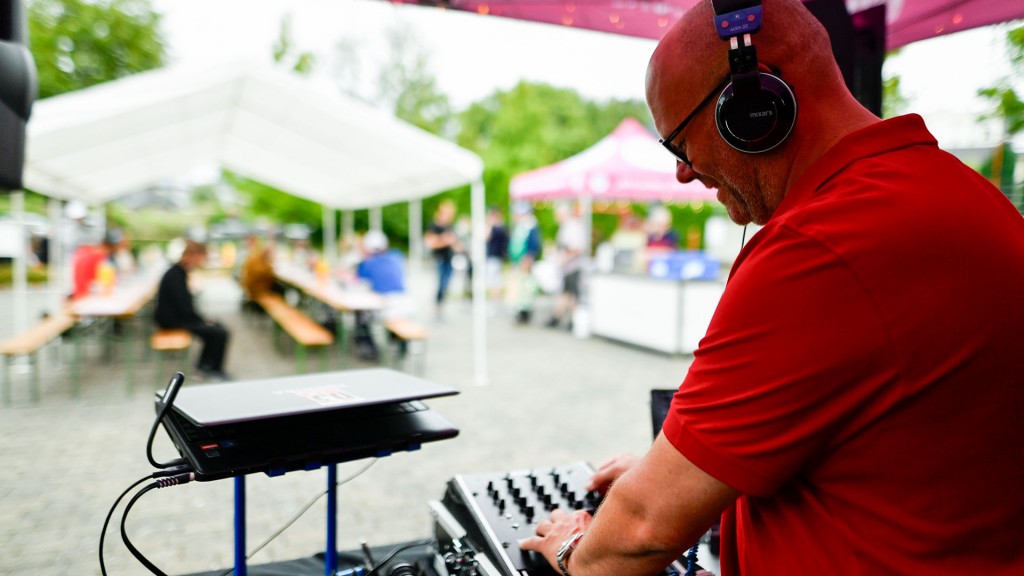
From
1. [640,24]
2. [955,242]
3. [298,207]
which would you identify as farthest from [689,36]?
[298,207]

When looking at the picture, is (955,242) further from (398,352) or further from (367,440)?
(398,352)

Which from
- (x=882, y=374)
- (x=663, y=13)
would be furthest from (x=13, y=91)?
(x=663, y=13)

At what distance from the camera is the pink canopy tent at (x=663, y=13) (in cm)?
233

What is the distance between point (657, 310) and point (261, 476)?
5.63m

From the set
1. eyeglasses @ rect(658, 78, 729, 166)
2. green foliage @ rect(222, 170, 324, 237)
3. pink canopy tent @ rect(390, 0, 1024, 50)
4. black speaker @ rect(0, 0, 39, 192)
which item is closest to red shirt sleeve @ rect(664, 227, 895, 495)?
eyeglasses @ rect(658, 78, 729, 166)

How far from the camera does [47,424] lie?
549 centimetres

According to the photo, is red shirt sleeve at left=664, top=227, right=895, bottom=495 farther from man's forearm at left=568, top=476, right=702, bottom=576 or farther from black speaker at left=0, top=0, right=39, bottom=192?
black speaker at left=0, top=0, right=39, bottom=192

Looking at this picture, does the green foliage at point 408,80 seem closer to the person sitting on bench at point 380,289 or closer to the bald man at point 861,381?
the person sitting on bench at point 380,289

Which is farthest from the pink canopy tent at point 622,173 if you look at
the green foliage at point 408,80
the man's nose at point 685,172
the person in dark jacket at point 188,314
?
the green foliage at point 408,80

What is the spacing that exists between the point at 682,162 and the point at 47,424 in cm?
602

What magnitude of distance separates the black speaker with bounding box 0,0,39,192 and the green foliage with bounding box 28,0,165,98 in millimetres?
15204

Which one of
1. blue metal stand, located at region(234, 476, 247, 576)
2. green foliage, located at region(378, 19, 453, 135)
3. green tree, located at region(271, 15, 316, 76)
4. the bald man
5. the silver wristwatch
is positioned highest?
green foliage, located at region(378, 19, 453, 135)

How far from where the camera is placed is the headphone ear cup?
1.00m

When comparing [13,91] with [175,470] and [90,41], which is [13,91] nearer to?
[175,470]
